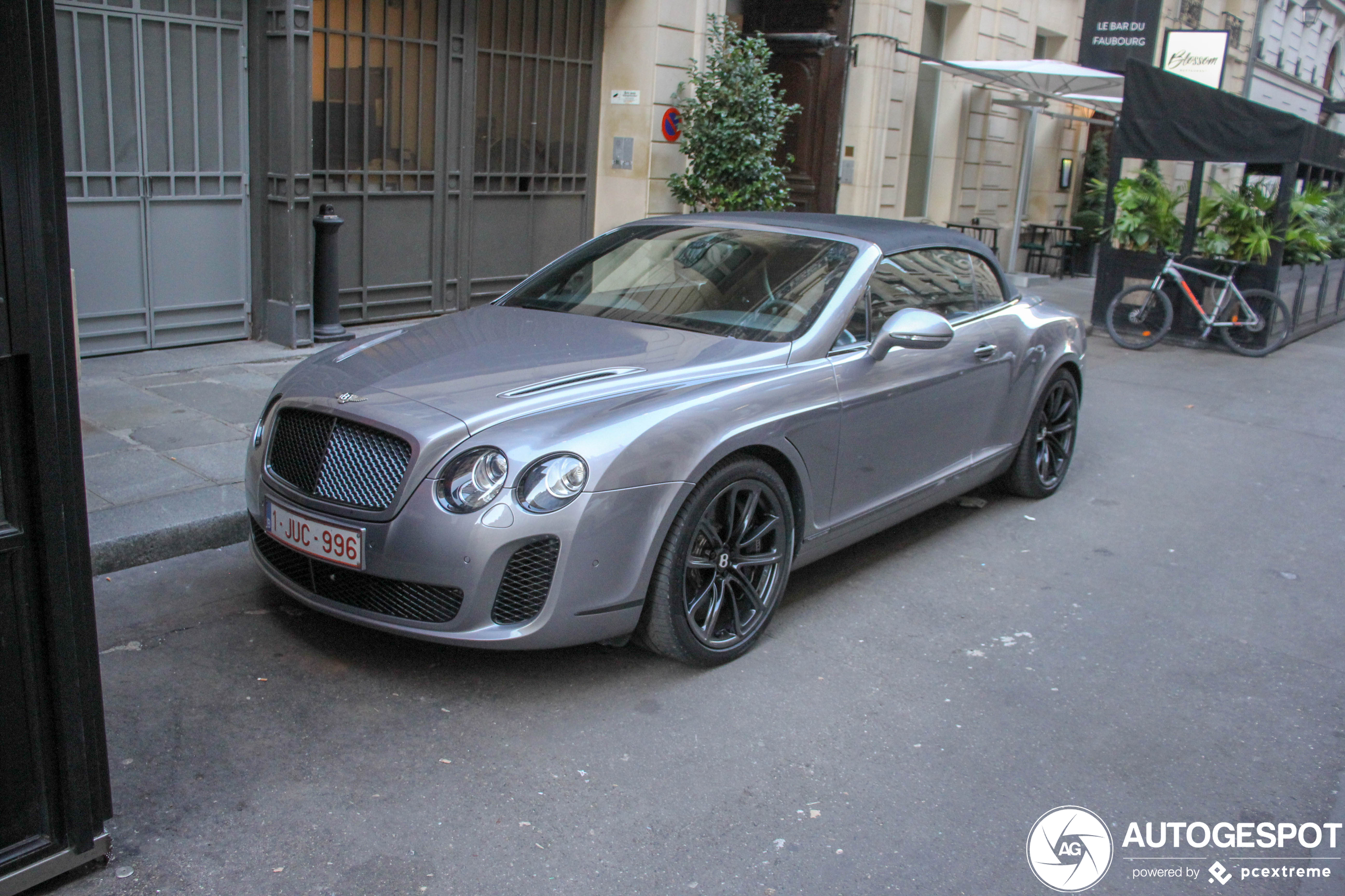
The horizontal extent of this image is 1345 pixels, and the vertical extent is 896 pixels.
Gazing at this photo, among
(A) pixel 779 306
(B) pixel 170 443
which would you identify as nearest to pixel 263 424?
(A) pixel 779 306

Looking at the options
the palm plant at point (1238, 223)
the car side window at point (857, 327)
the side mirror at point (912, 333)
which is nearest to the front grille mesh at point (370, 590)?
the car side window at point (857, 327)

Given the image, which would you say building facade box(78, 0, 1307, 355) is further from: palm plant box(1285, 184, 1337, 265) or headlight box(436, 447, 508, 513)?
headlight box(436, 447, 508, 513)

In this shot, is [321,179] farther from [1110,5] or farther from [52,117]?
[1110,5]

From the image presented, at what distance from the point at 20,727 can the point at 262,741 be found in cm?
92

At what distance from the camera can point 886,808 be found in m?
3.35

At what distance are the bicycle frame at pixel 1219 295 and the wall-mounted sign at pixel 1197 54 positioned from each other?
5960 mm

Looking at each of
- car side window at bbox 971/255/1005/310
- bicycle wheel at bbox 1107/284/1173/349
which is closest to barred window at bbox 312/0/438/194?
car side window at bbox 971/255/1005/310

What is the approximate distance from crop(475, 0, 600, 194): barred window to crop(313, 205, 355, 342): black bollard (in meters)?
2.08

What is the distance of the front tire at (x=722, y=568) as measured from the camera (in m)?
3.90

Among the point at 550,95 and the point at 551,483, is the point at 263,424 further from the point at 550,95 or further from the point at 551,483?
the point at 550,95

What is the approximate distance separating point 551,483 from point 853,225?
2413mm

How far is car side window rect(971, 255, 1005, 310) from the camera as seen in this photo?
593 centimetres

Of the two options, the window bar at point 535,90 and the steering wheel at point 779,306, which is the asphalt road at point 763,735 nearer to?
the steering wheel at point 779,306

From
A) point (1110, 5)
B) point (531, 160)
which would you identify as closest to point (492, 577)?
point (531, 160)
